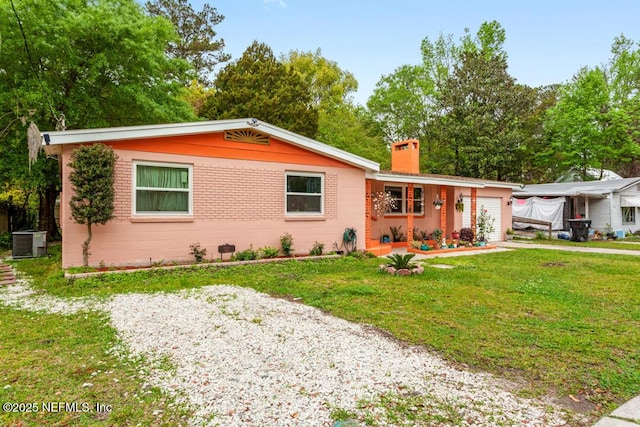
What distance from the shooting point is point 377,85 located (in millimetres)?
30922

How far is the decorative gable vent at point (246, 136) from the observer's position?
891cm

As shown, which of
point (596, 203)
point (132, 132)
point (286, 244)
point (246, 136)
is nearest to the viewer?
point (132, 132)

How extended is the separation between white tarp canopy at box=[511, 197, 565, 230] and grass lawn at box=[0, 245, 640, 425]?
10.7 meters

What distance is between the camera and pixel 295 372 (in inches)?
120

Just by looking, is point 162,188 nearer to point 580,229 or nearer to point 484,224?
point 484,224

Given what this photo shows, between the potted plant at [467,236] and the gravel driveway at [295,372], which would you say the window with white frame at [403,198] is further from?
the gravel driveway at [295,372]

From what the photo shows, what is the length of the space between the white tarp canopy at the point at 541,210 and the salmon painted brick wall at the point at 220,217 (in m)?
13.0

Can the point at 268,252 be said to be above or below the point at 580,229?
below

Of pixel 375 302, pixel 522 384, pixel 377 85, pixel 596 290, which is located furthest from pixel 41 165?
pixel 377 85

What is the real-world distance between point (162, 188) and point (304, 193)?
147 inches

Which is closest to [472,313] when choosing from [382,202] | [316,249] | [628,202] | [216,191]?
[316,249]

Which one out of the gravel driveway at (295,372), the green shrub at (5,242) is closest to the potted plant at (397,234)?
the gravel driveway at (295,372)

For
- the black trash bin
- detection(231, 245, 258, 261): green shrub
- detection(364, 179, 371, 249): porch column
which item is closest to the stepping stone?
detection(231, 245, 258, 261): green shrub

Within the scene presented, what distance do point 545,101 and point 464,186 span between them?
21.6 metres
